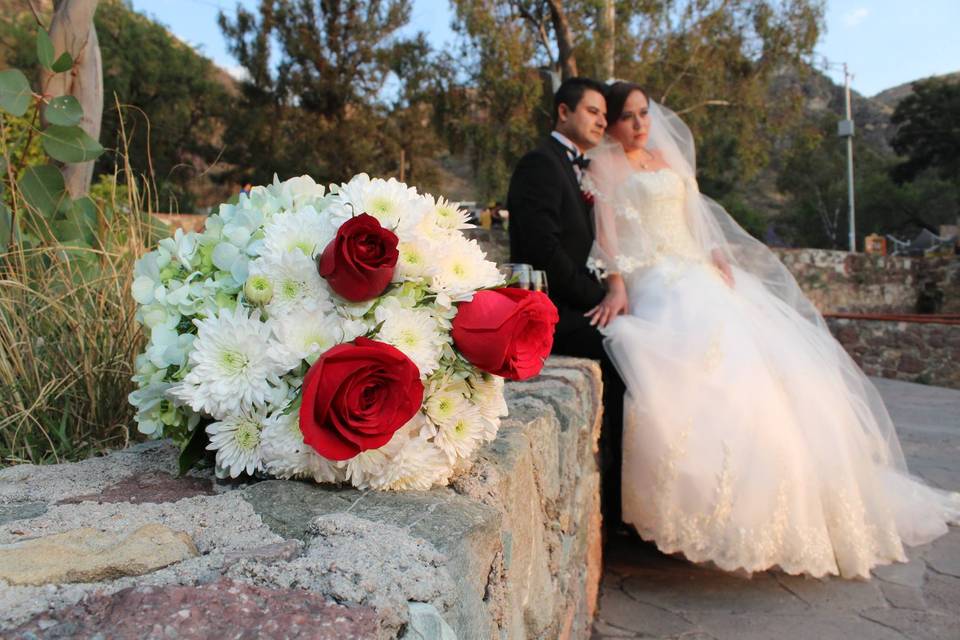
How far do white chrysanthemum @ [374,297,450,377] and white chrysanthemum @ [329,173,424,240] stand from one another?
130mm

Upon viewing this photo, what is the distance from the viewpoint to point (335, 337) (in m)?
1.16

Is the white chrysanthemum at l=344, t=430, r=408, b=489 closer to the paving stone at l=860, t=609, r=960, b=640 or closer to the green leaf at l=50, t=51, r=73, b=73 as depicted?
the green leaf at l=50, t=51, r=73, b=73

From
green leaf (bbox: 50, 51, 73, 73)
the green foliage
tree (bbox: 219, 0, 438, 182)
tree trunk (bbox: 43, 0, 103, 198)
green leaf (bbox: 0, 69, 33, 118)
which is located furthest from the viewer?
the green foliage

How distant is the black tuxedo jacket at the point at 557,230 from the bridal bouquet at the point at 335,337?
5.98 ft

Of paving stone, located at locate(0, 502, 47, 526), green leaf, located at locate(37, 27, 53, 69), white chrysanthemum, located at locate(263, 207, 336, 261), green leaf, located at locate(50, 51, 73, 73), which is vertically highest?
green leaf, located at locate(37, 27, 53, 69)

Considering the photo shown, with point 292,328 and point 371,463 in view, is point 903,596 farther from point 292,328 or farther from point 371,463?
point 292,328

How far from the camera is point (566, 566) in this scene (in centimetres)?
198

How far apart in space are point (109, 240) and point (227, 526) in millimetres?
1666

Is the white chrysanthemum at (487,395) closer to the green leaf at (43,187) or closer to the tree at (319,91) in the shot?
the green leaf at (43,187)

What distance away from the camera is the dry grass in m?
1.76

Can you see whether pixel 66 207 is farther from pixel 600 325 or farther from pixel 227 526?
pixel 600 325

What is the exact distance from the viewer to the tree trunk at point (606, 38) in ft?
43.6

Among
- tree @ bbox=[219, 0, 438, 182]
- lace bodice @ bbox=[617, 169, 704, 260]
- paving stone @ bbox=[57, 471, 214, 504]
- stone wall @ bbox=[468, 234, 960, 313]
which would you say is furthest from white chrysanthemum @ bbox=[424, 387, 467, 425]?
tree @ bbox=[219, 0, 438, 182]

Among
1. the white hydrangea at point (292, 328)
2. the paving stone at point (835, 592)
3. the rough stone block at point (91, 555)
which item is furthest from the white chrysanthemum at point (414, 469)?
the paving stone at point (835, 592)
